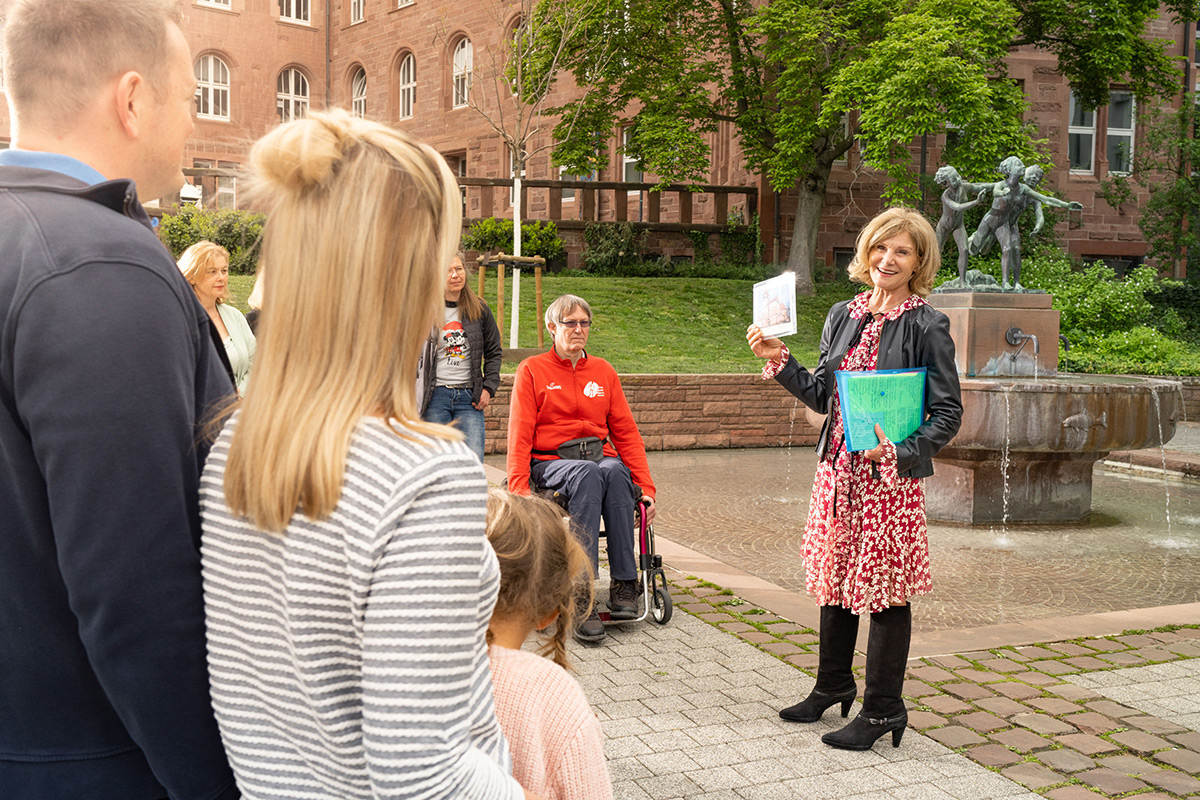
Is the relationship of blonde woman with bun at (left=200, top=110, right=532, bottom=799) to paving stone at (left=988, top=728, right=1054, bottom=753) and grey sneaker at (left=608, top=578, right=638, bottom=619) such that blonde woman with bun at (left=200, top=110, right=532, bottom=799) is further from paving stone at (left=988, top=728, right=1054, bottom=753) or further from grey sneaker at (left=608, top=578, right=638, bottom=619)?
grey sneaker at (left=608, top=578, right=638, bottom=619)

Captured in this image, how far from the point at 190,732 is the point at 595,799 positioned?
29.8 inches

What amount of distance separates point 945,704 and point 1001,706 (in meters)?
0.23

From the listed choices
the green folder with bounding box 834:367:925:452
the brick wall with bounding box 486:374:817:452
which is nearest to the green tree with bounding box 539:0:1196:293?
the brick wall with bounding box 486:374:817:452

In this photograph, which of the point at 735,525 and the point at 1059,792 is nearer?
the point at 1059,792

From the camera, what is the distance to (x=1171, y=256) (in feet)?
A: 92.0

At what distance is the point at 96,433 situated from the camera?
4.26 feet

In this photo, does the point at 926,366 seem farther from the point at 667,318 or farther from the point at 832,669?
the point at 667,318

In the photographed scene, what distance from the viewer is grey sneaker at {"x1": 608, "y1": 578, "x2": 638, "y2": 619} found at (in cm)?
563

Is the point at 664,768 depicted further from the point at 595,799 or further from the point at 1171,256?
the point at 1171,256

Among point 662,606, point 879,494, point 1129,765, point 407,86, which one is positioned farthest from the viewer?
point 407,86

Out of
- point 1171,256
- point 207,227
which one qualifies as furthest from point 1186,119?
point 207,227

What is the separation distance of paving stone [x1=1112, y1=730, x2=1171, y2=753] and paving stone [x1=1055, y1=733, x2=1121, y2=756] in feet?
0.19

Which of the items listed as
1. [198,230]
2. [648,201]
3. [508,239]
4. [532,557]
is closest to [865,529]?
[532,557]

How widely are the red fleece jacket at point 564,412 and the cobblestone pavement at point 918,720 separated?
3.18ft
